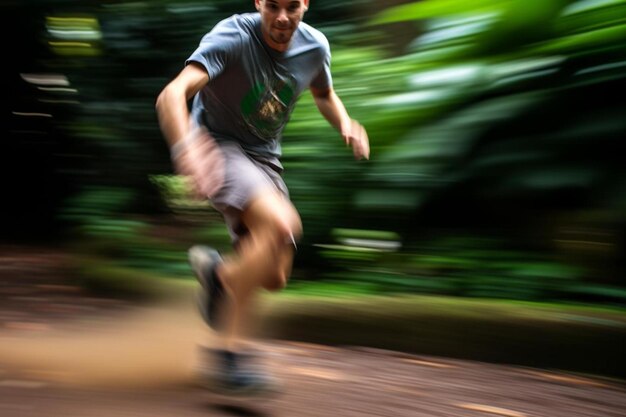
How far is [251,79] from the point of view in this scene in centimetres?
305

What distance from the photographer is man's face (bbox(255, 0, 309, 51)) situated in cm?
299

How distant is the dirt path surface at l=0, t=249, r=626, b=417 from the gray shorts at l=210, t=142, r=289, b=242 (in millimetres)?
677

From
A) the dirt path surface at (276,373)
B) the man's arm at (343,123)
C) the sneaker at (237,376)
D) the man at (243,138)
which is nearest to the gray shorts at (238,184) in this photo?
the man at (243,138)

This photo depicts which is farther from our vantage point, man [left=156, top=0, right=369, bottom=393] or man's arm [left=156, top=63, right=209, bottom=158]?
man [left=156, top=0, right=369, bottom=393]

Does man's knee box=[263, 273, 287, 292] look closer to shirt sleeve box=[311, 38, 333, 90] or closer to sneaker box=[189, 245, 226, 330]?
sneaker box=[189, 245, 226, 330]

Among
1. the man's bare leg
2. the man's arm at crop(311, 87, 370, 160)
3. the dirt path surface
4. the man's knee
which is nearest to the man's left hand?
the man's arm at crop(311, 87, 370, 160)

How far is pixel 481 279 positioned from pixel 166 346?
1.58 m

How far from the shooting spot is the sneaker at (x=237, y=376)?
9.69 ft

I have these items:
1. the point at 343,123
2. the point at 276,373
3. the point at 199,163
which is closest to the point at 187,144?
the point at 199,163

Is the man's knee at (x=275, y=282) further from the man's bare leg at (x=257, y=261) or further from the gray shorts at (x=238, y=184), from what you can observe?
the gray shorts at (x=238, y=184)

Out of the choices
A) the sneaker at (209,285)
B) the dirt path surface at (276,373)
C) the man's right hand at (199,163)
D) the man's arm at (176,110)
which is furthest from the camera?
the sneaker at (209,285)

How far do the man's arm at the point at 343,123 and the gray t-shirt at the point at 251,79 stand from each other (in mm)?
175

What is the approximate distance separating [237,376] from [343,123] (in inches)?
43.8

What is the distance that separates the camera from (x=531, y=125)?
13.3 ft
